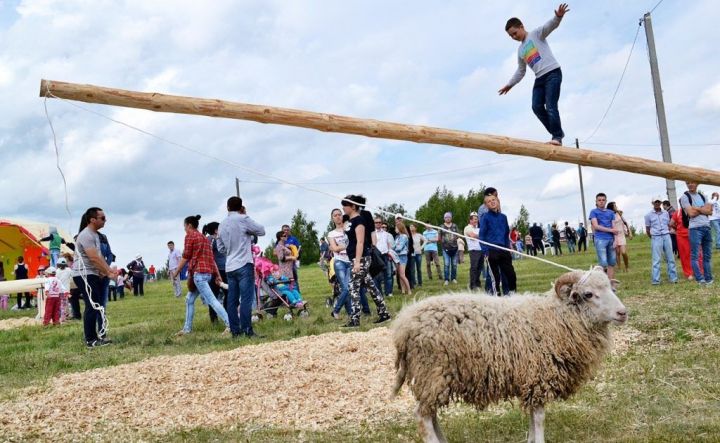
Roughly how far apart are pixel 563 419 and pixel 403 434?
143 cm

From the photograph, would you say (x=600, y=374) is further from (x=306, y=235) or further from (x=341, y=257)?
(x=306, y=235)

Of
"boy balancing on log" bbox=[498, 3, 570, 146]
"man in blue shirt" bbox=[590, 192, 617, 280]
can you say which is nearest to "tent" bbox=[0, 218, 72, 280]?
"man in blue shirt" bbox=[590, 192, 617, 280]

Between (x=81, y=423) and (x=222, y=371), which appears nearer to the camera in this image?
(x=81, y=423)

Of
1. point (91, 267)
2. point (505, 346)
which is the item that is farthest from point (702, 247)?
point (91, 267)

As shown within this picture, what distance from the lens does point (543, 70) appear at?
24.5 feet

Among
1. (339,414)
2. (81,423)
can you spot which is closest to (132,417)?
(81,423)

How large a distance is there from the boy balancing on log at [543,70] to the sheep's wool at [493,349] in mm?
2612

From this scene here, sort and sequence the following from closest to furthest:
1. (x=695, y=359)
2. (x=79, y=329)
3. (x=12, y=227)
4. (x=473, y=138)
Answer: (x=473, y=138) → (x=695, y=359) → (x=79, y=329) → (x=12, y=227)

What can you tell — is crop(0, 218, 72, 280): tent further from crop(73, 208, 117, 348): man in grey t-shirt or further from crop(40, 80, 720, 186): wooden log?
crop(40, 80, 720, 186): wooden log

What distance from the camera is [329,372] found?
8.08 m

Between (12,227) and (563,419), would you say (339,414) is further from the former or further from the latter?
(12,227)

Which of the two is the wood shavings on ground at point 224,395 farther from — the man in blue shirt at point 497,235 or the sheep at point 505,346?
the man in blue shirt at point 497,235

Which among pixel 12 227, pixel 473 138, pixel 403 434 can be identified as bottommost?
pixel 403 434

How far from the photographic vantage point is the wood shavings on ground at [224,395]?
265 inches
